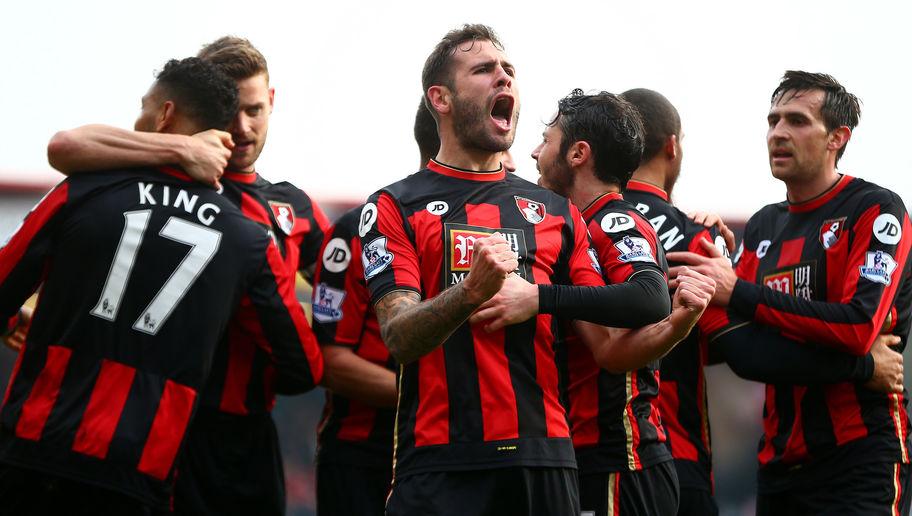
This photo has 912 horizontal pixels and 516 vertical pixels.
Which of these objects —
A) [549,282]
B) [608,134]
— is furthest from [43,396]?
[608,134]

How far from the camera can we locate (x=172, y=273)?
3924 mm

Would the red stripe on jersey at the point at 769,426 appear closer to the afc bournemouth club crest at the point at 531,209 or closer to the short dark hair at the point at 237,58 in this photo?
the afc bournemouth club crest at the point at 531,209

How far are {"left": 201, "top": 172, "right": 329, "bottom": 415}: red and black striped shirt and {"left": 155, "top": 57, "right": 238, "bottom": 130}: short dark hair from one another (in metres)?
0.50

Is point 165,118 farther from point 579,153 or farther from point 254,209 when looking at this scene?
point 579,153

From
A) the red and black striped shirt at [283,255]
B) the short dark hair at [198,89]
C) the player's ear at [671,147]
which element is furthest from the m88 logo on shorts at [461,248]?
the player's ear at [671,147]

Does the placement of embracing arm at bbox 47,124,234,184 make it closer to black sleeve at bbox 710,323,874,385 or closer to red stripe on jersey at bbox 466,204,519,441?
red stripe on jersey at bbox 466,204,519,441

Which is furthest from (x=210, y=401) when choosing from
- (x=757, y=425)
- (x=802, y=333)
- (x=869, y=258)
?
(x=757, y=425)

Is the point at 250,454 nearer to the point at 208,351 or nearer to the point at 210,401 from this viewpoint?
the point at 210,401

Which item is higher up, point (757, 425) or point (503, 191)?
point (503, 191)

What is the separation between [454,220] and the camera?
3793mm

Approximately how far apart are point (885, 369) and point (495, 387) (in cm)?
248

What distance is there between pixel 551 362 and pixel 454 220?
65cm

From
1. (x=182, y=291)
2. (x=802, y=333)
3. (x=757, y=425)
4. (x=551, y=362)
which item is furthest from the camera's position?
(x=757, y=425)

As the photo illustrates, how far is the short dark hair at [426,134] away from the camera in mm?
5238
